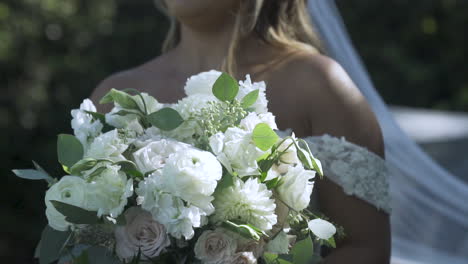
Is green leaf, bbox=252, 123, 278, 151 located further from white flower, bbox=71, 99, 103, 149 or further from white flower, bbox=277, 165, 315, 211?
white flower, bbox=71, 99, 103, 149

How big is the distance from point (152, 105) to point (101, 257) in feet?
1.29

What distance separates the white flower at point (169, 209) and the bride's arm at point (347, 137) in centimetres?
96

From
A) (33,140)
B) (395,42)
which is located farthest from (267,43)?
(395,42)

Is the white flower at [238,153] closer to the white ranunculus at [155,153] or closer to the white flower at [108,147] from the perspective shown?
the white ranunculus at [155,153]

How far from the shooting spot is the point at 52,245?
1714mm

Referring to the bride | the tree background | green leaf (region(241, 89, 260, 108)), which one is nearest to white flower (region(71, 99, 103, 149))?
green leaf (region(241, 89, 260, 108))

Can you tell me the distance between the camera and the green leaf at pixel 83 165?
1.65 m

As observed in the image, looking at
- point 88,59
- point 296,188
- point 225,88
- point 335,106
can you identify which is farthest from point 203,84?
point 88,59

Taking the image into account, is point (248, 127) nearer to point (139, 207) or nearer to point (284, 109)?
point (139, 207)

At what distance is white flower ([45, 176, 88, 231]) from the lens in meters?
1.65

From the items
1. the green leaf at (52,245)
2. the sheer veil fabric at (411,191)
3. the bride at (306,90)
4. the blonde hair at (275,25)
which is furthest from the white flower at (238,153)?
the sheer veil fabric at (411,191)

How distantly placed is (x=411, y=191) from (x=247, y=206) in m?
1.95

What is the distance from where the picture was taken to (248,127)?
1737 millimetres

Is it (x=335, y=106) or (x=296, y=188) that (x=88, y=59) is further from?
(x=296, y=188)
